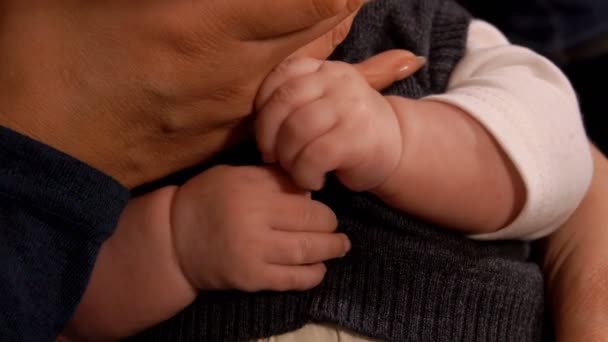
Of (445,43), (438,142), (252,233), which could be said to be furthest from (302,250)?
(445,43)

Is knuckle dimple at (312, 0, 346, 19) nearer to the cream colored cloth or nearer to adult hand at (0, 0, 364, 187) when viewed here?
adult hand at (0, 0, 364, 187)

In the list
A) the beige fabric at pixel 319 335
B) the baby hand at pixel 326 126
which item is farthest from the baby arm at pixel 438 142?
the beige fabric at pixel 319 335

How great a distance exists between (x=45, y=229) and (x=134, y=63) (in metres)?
0.18

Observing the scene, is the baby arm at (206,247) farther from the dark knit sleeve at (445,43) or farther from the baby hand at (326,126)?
the dark knit sleeve at (445,43)

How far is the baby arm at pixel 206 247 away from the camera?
27.2 inches

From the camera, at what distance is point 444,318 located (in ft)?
2.44

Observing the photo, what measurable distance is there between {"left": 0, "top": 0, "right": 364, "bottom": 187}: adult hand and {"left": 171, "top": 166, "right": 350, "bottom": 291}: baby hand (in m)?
0.07

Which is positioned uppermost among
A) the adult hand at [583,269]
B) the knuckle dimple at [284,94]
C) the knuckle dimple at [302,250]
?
the knuckle dimple at [284,94]

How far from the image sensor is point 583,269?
867mm

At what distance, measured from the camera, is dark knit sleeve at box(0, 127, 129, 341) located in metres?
0.66

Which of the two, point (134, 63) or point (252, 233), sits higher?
point (134, 63)

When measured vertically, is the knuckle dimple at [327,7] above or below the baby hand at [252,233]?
above

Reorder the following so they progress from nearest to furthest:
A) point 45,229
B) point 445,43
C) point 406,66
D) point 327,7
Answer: point 327,7 < point 45,229 < point 406,66 < point 445,43

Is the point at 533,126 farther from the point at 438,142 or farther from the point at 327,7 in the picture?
the point at 327,7
